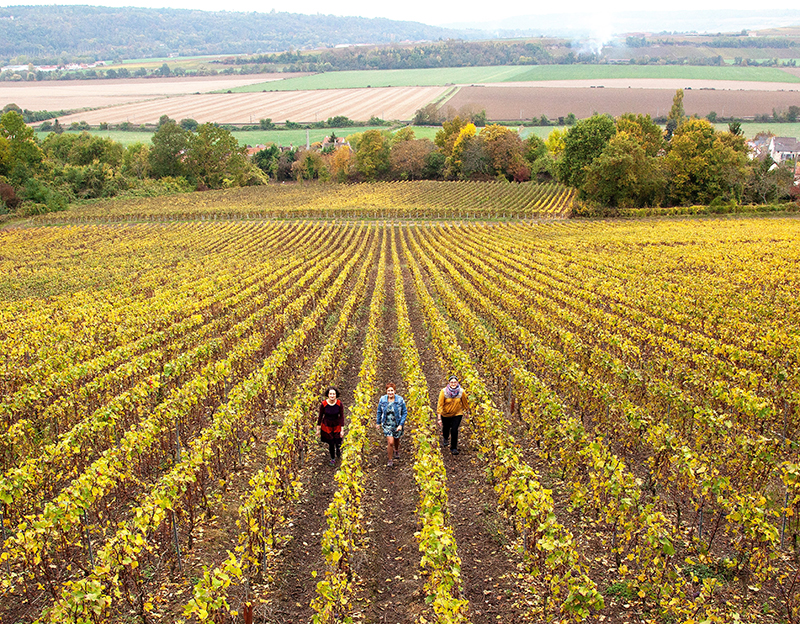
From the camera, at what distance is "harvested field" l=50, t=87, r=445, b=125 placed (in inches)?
5832

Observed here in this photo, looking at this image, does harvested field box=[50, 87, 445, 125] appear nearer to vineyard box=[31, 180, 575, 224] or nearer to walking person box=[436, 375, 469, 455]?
vineyard box=[31, 180, 575, 224]

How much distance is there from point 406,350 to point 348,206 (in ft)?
180

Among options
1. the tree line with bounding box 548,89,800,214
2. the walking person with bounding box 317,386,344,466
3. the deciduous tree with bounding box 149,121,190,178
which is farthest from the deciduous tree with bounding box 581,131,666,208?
the deciduous tree with bounding box 149,121,190,178

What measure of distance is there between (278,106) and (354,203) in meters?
108

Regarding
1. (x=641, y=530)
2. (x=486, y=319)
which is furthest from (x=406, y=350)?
(x=641, y=530)

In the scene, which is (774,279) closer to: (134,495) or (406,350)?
(406,350)

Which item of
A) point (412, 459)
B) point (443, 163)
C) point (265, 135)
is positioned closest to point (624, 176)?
point (443, 163)

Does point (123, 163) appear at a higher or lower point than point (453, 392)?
higher

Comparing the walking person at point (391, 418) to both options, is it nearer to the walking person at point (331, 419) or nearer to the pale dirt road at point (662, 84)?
the walking person at point (331, 419)

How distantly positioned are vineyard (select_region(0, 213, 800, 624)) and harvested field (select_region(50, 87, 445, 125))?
429ft

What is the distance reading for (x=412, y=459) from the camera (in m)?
12.1

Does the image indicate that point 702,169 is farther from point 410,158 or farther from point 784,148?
point 410,158

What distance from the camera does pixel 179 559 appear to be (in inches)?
345

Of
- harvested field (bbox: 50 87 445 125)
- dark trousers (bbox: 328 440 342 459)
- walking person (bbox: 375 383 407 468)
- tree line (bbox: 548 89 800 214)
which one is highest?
harvested field (bbox: 50 87 445 125)
